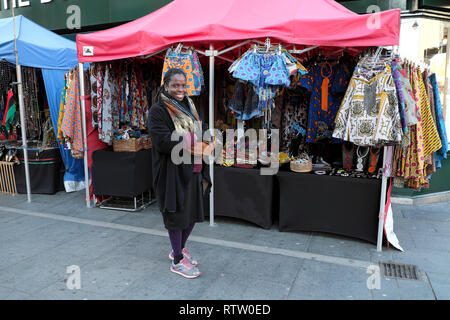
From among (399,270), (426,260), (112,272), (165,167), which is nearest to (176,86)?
(165,167)

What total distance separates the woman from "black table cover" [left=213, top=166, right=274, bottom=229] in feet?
4.66

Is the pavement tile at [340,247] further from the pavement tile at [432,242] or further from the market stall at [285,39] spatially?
the pavement tile at [432,242]

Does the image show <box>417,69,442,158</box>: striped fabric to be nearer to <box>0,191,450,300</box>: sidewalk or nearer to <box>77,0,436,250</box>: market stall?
<box>77,0,436,250</box>: market stall

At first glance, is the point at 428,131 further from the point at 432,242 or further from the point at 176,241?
the point at 176,241

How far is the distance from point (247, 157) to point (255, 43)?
4.79ft

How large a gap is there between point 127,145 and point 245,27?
244cm

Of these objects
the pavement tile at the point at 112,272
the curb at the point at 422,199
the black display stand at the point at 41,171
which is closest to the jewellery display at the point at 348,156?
the curb at the point at 422,199

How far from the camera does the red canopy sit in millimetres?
3604

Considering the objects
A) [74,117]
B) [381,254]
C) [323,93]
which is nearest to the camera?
[381,254]

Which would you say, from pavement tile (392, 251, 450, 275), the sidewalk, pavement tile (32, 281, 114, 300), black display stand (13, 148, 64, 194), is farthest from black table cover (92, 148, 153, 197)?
pavement tile (392, 251, 450, 275)

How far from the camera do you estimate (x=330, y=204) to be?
4.14m
